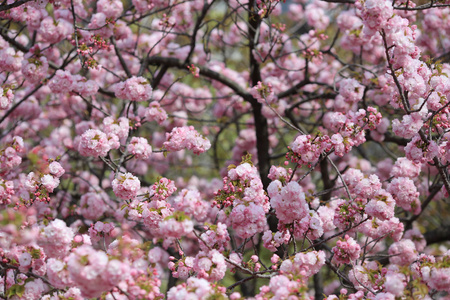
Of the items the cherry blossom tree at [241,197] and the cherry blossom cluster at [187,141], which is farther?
the cherry blossom cluster at [187,141]

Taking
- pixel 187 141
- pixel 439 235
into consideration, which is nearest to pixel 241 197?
pixel 187 141

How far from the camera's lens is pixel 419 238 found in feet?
15.3

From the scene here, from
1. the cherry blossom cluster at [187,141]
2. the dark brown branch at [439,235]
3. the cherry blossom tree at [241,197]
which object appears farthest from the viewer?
the dark brown branch at [439,235]

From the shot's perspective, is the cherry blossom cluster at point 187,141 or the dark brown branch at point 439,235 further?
the dark brown branch at point 439,235

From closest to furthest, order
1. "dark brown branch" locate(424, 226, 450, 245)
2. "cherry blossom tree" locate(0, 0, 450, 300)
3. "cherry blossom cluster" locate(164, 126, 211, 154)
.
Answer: "cherry blossom tree" locate(0, 0, 450, 300) → "cherry blossom cluster" locate(164, 126, 211, 154) → "dark brown branch" locate(424, 226, 450, 245)

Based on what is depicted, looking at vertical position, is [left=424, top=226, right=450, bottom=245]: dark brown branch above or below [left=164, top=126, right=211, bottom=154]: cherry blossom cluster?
below

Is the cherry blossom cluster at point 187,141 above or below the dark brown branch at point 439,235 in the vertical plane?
above

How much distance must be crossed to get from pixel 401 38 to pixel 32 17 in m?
3.46

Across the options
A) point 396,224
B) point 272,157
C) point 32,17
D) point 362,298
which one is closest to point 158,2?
point 32,17

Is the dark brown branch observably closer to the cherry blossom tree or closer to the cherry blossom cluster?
the cherry blossom tree

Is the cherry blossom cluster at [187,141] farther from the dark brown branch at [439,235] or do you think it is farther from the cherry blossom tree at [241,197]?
the dark brown branch at [439,235]

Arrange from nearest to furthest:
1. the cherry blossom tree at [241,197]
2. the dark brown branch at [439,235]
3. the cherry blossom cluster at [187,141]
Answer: the cherry blossom tree at [241,197]
the cherry blossom cluster at [187,141]
the dark brown branch at [439,235]

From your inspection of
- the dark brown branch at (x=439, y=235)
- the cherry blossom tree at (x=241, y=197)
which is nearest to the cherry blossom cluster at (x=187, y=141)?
the cherry blossom tree at (x=241, y=197)

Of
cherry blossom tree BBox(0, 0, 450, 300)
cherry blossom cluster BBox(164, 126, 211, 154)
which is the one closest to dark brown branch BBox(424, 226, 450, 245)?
cherry blossom tree BBox(0, 0, 450, 300)
